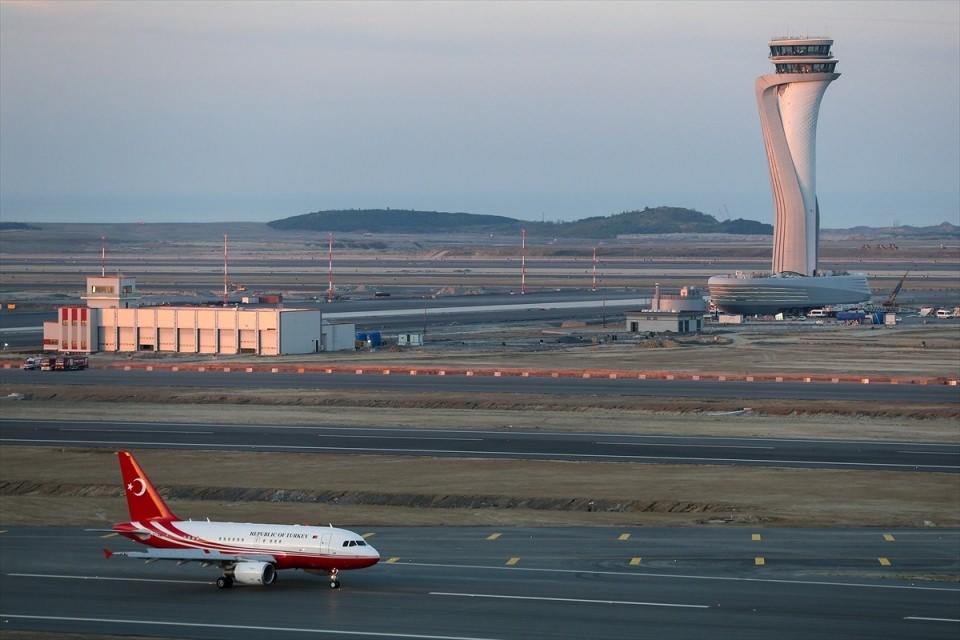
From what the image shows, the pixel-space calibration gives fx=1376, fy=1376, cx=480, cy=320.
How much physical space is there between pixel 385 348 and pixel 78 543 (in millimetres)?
71471

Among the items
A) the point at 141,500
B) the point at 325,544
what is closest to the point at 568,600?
the point at 325,544

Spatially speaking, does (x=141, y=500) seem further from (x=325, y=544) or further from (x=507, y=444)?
(x=507, y=444)

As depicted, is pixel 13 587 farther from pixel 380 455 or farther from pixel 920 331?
pixel 920 331

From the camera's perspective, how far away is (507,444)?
65.7 metres

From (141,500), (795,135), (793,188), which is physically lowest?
(141,500)

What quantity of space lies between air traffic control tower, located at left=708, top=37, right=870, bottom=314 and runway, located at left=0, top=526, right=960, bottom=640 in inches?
4342

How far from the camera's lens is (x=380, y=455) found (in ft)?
206

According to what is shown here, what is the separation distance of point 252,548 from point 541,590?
27.5 ft

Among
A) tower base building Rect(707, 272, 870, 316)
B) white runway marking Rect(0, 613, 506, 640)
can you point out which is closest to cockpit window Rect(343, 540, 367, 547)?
white runway marking Rect(0, 613, 506, 640)

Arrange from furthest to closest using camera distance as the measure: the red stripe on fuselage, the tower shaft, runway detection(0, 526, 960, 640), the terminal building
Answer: the tower shaft, the terminal building, the red stripe on fuselage, runway detection(0, 526, 960, 640)

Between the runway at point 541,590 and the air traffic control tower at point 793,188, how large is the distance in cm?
11029

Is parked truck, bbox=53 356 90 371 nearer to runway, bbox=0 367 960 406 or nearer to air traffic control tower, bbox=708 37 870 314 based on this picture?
runway, bbox=0 367 960 406

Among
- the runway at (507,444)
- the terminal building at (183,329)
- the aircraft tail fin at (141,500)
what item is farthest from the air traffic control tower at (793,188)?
the aircraft tail fin at (141,500)

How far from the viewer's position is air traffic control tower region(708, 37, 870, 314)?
508 feet
